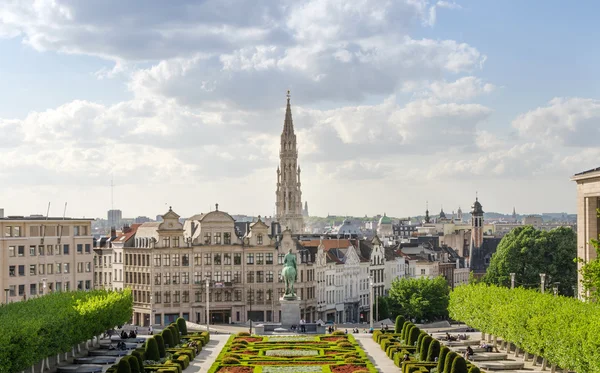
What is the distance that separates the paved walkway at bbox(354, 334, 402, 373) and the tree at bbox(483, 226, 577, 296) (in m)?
37.8

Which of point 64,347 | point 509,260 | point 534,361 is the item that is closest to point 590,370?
point 534,361

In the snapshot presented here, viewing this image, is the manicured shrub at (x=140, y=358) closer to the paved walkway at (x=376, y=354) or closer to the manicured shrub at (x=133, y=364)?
the manicured shrub at (x=133, y=364)

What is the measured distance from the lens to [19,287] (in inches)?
5256

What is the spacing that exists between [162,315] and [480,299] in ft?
207

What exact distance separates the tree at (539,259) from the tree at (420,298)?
8.94 m

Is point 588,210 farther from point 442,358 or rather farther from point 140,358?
point 140,358

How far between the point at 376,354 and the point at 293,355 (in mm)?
8454

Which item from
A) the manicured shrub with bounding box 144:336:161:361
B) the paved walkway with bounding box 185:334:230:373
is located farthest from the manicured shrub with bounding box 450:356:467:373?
the manicured shrub with bounding box 144:336:161:361

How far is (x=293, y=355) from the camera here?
306 ft

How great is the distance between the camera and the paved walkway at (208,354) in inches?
3455

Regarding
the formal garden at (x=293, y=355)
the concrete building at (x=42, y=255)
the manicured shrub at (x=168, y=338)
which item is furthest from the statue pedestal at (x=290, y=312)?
the concrete building at (x=42, y=255)

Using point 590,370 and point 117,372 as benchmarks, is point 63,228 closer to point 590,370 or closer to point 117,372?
point 117,372

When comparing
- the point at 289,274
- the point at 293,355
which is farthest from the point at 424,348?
the point at 289,274

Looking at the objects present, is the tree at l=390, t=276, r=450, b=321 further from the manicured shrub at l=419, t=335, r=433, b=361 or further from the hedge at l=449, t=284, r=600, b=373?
the manicured shrub at l=419, t=335, r=433, b=361
